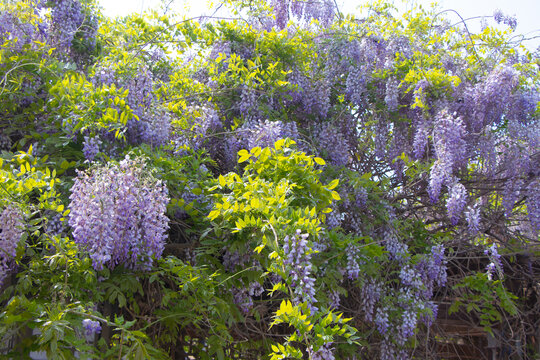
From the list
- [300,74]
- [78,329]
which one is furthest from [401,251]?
[78,329]

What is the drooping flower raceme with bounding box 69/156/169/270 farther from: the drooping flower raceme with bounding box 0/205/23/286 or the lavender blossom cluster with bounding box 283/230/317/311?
the lavender blossom cluster with bounding box 283/230/317/311

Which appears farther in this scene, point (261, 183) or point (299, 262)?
point (261, 183)

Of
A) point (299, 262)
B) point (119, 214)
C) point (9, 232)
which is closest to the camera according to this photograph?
point (299, 262)

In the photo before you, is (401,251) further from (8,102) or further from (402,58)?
(8,102)

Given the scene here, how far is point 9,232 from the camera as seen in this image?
2.47m

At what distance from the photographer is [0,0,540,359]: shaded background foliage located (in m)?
2.47

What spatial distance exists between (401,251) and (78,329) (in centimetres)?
262

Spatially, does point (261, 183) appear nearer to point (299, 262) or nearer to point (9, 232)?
point (299, 262)

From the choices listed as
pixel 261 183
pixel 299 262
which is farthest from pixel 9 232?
pixel 299 262

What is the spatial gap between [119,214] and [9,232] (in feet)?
1.61

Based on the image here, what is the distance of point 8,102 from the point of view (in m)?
3.40

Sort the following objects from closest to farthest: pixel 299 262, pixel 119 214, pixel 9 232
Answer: pixel 299 262 < pixel 9 232 < pixel 119 214

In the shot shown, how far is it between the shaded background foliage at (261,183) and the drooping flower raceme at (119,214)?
0.03 feet

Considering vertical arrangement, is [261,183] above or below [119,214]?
above
